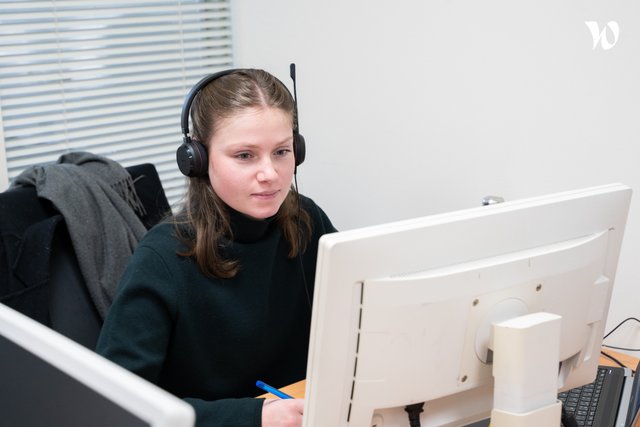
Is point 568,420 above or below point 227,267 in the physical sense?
below

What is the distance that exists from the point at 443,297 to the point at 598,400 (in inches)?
22.1

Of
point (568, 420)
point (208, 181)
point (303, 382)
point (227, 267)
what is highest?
point (208, 181)

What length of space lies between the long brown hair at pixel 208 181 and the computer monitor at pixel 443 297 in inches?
21.9

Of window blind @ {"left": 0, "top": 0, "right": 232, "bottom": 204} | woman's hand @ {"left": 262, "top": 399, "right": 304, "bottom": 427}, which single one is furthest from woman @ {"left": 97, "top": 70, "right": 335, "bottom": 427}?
window blind @ {"left": 0, "top": 0, "right": 232, "bottom": 204}

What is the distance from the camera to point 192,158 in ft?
5.05

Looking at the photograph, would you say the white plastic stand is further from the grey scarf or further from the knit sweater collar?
the grey scarf

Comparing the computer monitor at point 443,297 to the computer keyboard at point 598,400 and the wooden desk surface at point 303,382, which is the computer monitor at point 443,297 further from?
the wooden desk surface at point 303,382

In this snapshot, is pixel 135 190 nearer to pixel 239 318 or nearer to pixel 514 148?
pixel 239 318

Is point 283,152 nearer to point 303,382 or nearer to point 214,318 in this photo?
point 214,318

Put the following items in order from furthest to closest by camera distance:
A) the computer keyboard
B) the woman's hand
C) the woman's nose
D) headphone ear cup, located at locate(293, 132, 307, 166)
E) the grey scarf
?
the grey scarf < headphone ear cup, located at locate(293, 132, 307, 166) < the woman's nose < the computer keyboard < the woman's hand

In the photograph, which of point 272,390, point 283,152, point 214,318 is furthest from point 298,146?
point 272,390

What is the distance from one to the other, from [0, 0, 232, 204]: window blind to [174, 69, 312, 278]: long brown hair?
1131 mm

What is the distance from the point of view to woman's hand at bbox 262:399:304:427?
125cm

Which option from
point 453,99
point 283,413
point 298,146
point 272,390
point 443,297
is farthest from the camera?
point 453,99
